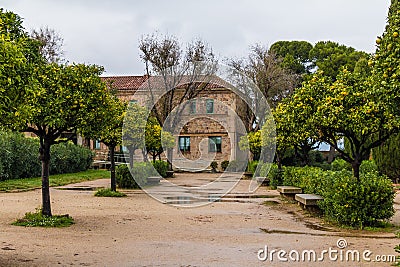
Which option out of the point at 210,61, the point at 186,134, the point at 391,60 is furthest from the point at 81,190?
the point at 186,134

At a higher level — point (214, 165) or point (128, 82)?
point (128, 82)

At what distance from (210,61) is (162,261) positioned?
30.6 meters

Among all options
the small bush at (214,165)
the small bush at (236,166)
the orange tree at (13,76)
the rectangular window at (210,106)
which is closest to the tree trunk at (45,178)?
the orange tree at (13,76)

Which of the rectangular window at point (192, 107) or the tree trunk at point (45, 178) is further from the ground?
the rectangular window at point (192, 107)

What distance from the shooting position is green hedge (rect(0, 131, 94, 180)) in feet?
73.6

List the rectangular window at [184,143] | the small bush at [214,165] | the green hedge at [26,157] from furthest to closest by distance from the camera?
the rectangular window at [184,143] < the small bush at [214,165] < the green hedge at [26,157]

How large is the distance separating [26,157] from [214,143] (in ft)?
72.3

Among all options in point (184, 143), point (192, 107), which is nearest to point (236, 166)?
point (184, 143)

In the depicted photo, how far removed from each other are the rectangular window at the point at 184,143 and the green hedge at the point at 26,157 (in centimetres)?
1371

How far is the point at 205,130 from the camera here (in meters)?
44.5

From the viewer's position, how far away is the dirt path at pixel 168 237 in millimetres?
7316

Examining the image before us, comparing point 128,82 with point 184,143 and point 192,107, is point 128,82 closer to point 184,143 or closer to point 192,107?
point 192,107

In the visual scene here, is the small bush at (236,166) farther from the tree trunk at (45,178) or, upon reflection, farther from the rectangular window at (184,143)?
the tree trunk at (45,178)

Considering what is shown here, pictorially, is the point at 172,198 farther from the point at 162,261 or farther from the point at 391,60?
the point at 391,60
